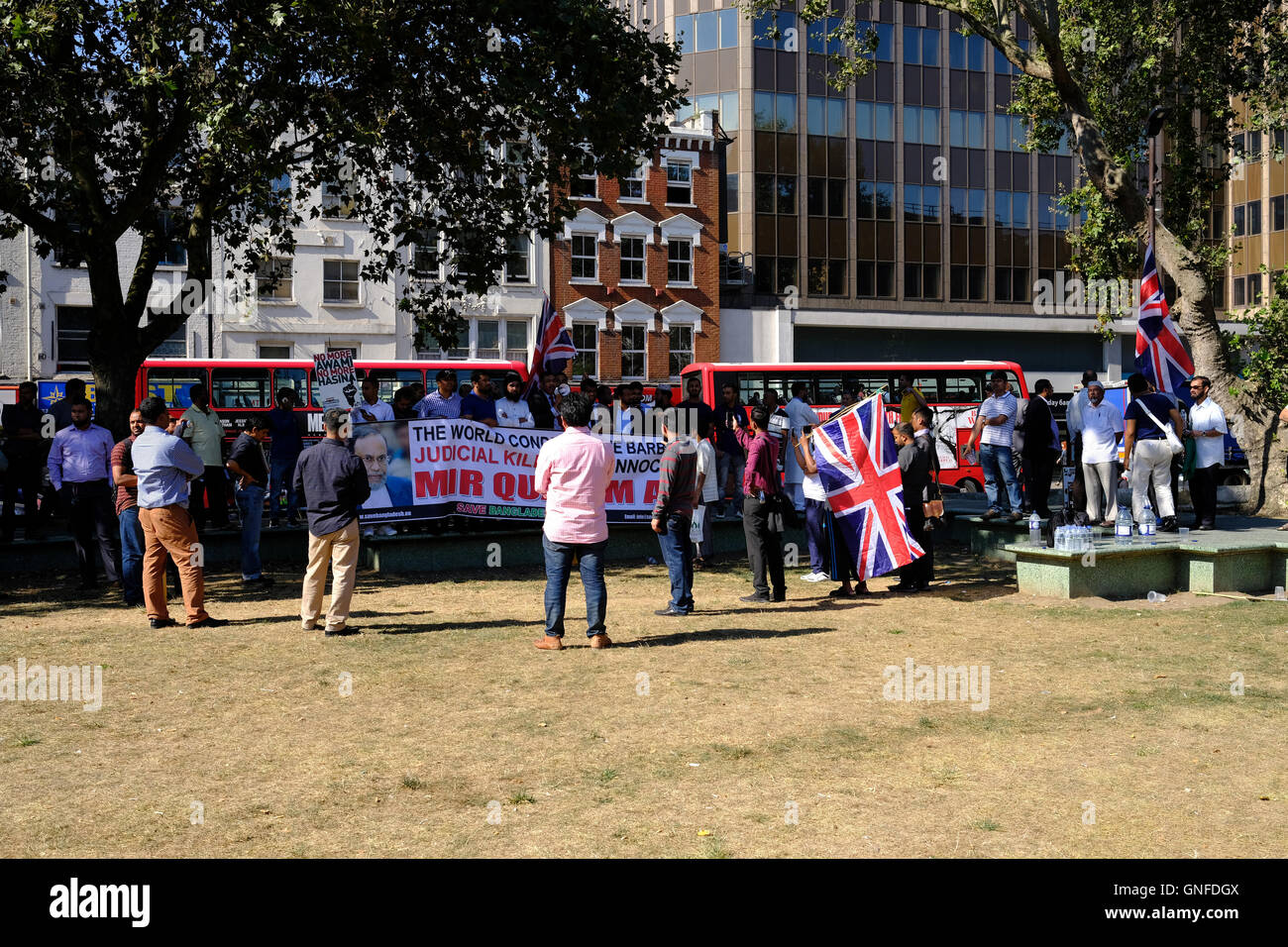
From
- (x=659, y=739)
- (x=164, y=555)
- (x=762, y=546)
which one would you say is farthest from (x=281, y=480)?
(x=659, y=739)

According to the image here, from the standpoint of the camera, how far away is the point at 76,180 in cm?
1666

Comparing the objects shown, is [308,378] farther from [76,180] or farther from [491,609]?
[491,609]

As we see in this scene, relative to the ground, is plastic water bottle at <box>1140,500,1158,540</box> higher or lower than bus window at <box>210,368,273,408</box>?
lower

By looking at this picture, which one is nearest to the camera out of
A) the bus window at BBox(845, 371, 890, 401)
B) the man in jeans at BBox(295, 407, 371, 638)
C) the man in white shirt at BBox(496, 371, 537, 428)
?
the man in jeans at BBox(295, 407, 371, 638)

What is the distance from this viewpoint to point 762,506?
41.6 ft

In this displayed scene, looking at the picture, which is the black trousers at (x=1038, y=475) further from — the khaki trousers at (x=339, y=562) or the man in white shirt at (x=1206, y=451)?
the khaki trousers at (x=339, y=562)

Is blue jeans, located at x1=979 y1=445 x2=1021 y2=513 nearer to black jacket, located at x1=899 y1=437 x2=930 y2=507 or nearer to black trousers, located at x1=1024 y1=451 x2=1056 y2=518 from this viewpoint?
black trousers, located at x1=1024 y1=451 x2=1056 y2=518

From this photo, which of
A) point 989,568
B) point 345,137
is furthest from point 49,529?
point 989,568

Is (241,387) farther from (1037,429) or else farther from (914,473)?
(914,473)

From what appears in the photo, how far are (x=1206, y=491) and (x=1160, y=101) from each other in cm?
1261

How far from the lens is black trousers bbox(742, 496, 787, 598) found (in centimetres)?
1274
